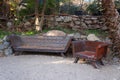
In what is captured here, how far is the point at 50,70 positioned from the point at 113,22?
236 centimetres

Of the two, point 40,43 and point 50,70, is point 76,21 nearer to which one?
point 40,43

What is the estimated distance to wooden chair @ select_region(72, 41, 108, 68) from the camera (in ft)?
17.9

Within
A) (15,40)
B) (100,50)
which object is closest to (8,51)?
(15,40)

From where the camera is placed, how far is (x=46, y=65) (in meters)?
5.71

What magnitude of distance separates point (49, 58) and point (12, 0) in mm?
3797

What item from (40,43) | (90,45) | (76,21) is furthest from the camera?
(76,21)

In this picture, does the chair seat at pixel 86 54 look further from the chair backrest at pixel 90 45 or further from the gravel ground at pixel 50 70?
the gravel ground at pixel 50 70

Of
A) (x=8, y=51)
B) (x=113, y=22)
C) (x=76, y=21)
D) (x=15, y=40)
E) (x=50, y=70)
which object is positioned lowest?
(x=50, y=70)

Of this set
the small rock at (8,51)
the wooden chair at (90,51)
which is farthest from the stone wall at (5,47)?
the wooden chair at (90,51)

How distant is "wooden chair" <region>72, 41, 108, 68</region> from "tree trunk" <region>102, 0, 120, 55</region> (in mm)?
575

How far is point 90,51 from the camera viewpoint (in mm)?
6223

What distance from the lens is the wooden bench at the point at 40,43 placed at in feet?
21.7

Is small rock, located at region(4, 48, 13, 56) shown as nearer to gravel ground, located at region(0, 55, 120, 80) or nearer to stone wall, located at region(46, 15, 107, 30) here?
gravel ground, located at region(0, 55, 120, 80)

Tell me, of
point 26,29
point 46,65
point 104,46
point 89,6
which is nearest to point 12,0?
point 26,29
